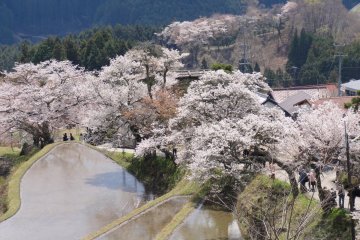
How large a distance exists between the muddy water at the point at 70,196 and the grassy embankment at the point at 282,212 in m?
6.08

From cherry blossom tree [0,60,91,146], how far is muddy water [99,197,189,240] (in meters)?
14.3

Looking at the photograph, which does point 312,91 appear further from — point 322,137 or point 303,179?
point 322,137

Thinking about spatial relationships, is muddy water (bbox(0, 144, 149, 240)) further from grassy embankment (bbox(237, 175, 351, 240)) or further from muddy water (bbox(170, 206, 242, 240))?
grassy embankment (bbox(237, 175, 351, 240))

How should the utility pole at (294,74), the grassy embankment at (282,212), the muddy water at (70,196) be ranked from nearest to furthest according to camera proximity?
the grassy embankment at (282,212) < the muddy water at (70,196) < the utility pole at (294,74)

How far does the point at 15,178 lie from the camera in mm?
26219

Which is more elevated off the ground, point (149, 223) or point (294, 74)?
point (294, 74)

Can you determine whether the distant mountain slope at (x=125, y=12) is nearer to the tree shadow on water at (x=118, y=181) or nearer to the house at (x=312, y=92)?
the house at (x=312, y=92)

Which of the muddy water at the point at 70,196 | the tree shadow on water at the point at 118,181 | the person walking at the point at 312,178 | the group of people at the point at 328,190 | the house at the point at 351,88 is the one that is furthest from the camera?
the house at the point at 351,88

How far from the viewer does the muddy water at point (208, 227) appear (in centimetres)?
1659

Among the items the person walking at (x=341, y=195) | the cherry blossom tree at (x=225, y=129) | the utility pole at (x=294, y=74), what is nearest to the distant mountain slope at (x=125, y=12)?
the utility pole at (x=294, y=74)

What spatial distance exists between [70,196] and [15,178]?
4.51m

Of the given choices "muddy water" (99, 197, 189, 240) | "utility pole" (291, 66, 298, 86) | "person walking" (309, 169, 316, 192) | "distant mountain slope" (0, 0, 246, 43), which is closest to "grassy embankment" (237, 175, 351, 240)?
"person walking" (309, 169, 316, 192)

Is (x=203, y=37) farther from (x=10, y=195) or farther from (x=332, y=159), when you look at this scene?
(x=332, y=159)

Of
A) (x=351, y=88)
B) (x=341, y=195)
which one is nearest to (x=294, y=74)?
(x=351, y=88)
